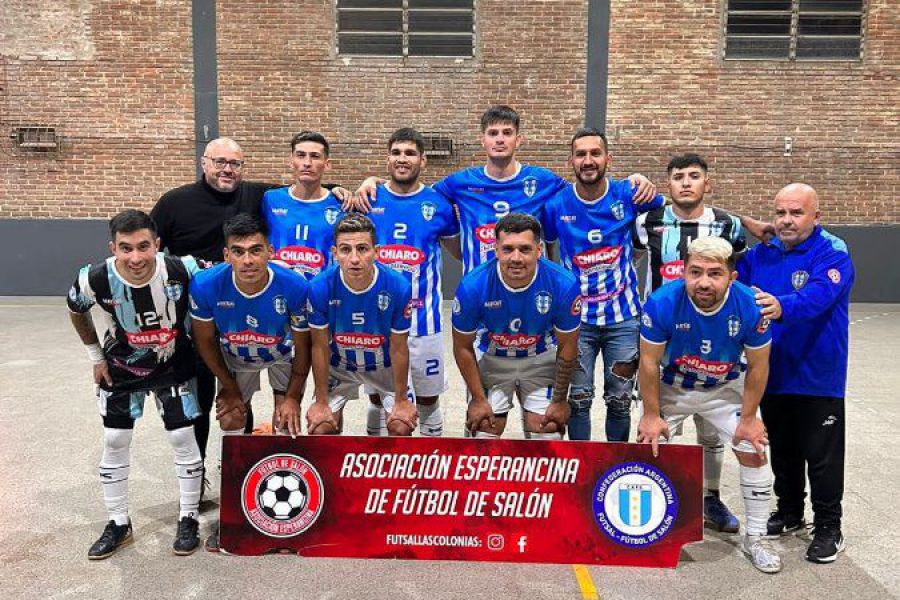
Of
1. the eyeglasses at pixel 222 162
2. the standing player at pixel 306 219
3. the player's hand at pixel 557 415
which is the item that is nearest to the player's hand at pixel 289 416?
the standing player at pixel 306 219

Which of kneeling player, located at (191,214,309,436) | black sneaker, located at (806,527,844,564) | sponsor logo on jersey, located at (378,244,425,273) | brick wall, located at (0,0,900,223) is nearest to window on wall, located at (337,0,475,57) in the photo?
brick wall, located at (0,0,900,223)

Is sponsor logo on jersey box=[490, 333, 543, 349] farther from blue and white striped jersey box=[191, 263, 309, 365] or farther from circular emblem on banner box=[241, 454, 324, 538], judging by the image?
circular emblem on banner box=[241, 454, 324, 538]

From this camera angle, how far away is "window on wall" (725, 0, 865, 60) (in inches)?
472

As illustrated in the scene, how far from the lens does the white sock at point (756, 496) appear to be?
12.2 ft

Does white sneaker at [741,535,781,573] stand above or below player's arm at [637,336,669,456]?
below

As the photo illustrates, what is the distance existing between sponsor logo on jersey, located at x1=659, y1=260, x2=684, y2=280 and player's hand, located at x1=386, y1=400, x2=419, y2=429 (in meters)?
1.74

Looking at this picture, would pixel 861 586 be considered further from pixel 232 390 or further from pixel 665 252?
pixel 232 390

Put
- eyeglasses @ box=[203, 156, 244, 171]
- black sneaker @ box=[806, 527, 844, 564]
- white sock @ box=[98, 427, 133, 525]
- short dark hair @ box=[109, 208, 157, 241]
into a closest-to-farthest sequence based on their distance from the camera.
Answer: short dark hair @ box=[109, 208, 157, 241]
black sneaker @ box=[806, 527, 844, 564]
white sock @ box=[98, 427, 133, 525]
eyeglasses @ box=[203, 156, 244, 171]

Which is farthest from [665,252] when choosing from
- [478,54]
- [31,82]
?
[31,82]

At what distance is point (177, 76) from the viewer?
39.5 feet

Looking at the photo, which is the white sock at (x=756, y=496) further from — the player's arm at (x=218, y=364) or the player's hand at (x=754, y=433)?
the player's arm at (x=218, y=364)

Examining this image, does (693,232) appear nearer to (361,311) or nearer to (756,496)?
(756,496)

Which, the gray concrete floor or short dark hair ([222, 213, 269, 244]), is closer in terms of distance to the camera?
the gray concrete floor

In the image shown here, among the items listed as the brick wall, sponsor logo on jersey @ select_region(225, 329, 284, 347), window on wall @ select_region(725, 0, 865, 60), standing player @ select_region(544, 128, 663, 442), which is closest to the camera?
sponsor logo on jersey @ select_region(225, 329, 284, 347)
